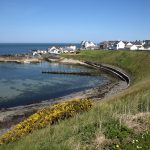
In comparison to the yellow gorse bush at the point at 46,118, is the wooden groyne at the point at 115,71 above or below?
below

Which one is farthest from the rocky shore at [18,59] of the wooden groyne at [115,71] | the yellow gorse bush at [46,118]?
the yellow gorse bush at [46,118]

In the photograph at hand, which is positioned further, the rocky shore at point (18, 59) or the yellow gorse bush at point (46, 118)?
the rocky shore at point (18, 59)

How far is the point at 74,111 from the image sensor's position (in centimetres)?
1758

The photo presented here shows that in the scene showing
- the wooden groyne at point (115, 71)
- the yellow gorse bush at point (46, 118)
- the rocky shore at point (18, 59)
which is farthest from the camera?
the rocky shore at point (18, 59)

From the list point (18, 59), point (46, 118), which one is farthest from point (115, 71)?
point (46, 118)

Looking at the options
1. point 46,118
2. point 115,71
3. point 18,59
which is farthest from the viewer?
point 18,59

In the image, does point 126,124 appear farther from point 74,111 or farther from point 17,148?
point 74,111

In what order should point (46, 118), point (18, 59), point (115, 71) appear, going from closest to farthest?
point (46, 118)
point (115, 71)
point (18, 59)

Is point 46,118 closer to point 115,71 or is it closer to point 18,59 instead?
point 115,71

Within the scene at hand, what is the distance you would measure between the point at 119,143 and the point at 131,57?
87386 mm

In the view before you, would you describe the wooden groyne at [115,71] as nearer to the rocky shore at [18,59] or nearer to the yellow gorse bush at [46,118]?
the rocky shore at [18,59]

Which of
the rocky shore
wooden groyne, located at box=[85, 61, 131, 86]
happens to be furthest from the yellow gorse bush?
the rocky shore

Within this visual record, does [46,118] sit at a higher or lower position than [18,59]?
higher

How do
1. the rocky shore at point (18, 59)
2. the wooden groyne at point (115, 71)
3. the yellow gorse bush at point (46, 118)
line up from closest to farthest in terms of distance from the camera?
1. the yellow gorse bush at point (46, 118)
2. the wooden groyne at point (115, 71)
3. the rocky shore at point (18, 59)
